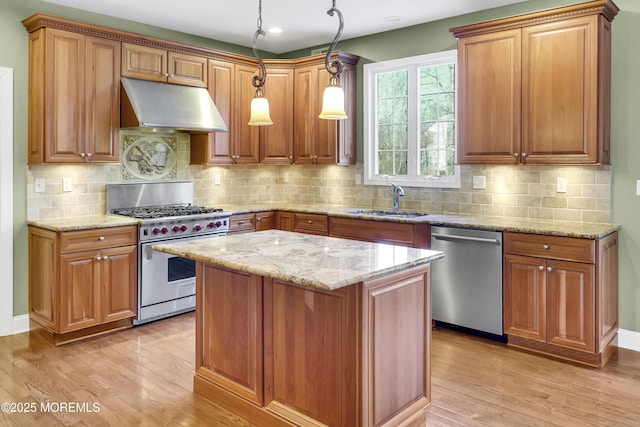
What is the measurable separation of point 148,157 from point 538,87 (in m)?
3.52

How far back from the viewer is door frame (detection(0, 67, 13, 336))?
405 centimetres

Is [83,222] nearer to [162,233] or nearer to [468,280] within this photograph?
[162,233]

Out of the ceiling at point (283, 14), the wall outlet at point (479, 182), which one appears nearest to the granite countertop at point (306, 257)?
the wall outlet at point (479, 182)

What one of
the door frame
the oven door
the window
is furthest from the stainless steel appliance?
the window

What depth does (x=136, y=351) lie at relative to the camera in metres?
3.80

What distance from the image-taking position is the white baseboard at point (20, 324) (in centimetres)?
419

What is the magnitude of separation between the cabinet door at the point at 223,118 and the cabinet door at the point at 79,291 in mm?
1616

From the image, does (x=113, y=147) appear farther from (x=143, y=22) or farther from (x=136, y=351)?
(x=136, y=351)

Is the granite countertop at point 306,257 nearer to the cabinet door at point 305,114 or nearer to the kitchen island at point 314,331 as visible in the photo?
the kitchen island at point 314,331

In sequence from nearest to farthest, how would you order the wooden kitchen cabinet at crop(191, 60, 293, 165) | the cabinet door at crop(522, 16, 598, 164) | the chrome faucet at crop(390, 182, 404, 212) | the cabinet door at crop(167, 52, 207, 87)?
the cabinet door at crop(522, 16, 598, 164) → the cabinet door at crop(167, 52, 207, 87) → the chrome faucet at crop(390, 182, 404, 212) → the wooden kitchen cabinet at crop(191, 60, 293, 165)

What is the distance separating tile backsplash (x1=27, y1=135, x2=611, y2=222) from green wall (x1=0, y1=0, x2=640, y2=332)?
0.11 metres

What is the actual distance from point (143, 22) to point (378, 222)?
9.61 feet

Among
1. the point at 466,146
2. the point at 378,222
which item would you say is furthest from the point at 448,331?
the point at 466,146

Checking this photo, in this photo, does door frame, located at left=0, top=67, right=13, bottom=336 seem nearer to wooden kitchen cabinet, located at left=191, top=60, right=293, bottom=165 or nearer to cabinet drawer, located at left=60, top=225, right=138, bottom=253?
cabinet drawer, located at left=60, top=225, right=138, bottom=253
